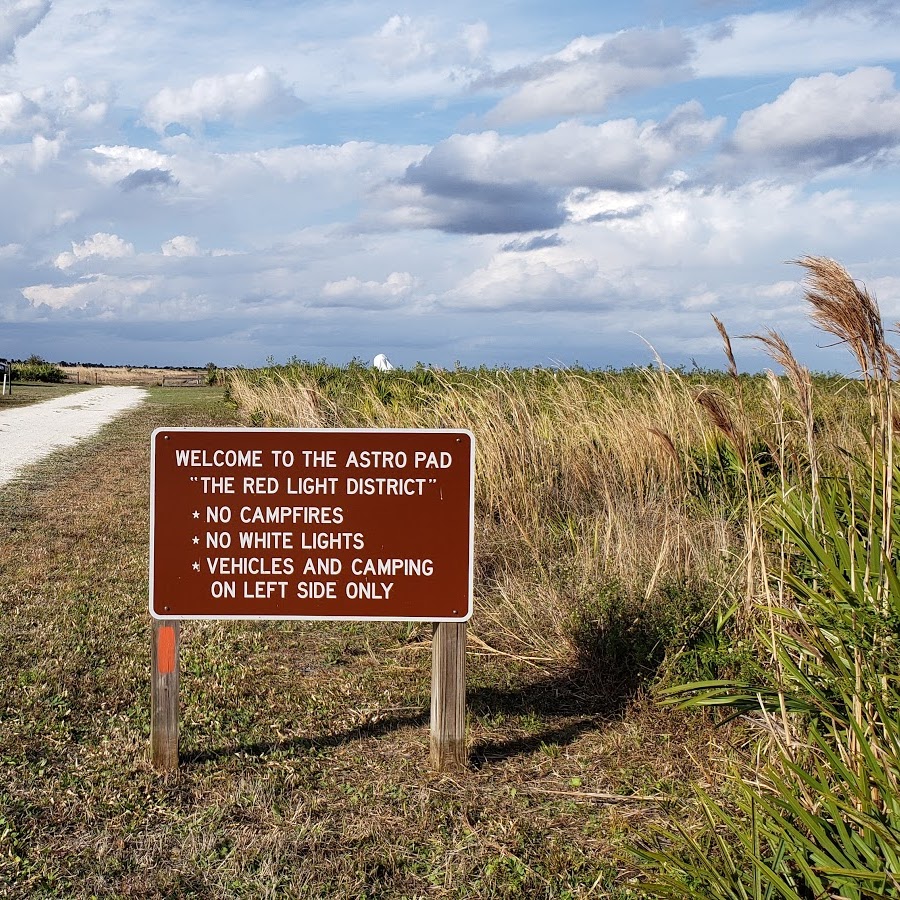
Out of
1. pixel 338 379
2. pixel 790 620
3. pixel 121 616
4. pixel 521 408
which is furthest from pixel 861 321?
pixel 338 379

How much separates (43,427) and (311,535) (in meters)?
19.4

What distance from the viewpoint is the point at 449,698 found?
4.12 m

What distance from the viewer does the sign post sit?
4121 millimetres

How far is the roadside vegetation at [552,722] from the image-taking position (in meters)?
3.19

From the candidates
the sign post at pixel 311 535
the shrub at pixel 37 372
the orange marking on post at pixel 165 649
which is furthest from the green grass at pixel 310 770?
the shrub at pixel 37 372

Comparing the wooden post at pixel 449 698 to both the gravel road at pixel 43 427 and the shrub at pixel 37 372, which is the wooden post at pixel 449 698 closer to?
the gravel road at pixel 43 427

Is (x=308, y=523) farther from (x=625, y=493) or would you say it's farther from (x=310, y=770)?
(x=625, y=493)

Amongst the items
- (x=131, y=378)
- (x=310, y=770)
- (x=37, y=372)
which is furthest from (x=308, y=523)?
(x=131, y=378)

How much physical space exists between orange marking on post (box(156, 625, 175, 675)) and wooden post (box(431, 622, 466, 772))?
107 cm

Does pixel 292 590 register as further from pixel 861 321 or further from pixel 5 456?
pixel 5 456

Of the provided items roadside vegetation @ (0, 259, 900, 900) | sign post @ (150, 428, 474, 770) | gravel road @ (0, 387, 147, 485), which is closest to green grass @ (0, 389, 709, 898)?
roadside vegetation @ (0, 259, 900, 900)

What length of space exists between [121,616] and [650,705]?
12.0 ft

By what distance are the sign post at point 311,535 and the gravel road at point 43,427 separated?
9562mm

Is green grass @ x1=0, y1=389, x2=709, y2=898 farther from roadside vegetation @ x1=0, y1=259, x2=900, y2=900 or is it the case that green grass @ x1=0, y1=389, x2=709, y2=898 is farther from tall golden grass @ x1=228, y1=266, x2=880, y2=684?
tall golden grass @ x1=228, y1=266, x2=880, y2=684
